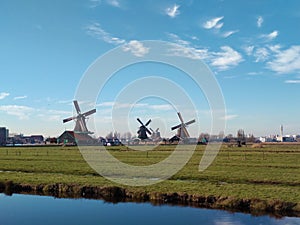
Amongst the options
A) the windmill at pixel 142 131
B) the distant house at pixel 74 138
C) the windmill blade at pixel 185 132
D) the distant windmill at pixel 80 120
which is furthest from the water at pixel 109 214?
the windmill blade at pixel 185 132

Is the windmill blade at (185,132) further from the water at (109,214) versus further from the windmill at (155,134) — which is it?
the water at (109,214)

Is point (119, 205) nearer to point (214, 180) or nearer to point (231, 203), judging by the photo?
point (231, 203)

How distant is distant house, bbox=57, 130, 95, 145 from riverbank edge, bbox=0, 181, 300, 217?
8096cm

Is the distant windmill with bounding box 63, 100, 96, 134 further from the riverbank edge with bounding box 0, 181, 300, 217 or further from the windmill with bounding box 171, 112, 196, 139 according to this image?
the riverbank edge with bounding box 0, 181, 300, 217

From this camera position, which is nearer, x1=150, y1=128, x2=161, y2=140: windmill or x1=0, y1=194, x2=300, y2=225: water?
x1=0, y1=194, x2=300, y2=225: water

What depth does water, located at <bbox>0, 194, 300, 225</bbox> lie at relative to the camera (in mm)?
17578

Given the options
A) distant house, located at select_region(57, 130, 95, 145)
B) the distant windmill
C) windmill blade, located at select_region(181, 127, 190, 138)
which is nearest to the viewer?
distant house, located at select_region(57, 130, 95, 145)

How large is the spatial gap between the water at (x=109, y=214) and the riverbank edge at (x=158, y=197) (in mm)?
819

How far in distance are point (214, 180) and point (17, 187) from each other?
47.6 ft

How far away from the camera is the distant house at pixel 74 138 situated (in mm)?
108137

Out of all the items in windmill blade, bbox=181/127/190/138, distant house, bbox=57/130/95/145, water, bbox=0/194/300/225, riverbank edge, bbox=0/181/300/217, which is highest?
windmill blade, bbox=181/127/190/138

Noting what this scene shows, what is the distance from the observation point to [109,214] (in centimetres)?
1919

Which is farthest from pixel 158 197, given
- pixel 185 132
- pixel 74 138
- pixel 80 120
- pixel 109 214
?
pixel 185 132

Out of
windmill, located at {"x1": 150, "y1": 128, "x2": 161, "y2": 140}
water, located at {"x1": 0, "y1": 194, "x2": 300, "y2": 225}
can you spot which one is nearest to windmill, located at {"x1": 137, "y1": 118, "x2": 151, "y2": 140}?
windmill, located at {"x1": 150, "y1": 128, "x2": 161, "y2": 140}
